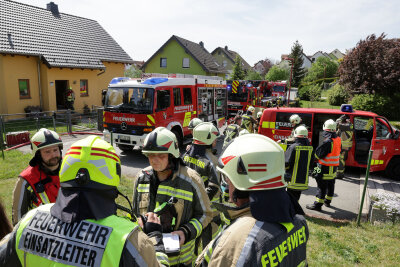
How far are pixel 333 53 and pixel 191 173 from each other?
10937cm

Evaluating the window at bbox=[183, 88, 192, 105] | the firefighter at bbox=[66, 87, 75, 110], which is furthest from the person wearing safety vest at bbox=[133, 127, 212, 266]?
the firefighter at bbox=[66, 87, 75, 110]

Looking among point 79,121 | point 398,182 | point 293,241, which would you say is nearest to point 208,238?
point 293,241

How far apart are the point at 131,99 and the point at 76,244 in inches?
330

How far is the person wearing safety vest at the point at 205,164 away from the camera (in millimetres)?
3684

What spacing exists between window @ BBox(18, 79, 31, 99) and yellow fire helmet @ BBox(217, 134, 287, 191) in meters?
17.6

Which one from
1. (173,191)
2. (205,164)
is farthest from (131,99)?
(173,191)

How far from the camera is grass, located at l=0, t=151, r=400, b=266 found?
13.7 ft

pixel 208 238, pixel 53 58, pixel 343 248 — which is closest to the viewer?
pixel 208 238

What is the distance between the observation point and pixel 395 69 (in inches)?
834

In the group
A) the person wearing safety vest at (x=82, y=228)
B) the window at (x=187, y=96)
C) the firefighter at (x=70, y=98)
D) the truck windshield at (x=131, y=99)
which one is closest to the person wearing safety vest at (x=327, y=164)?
the truck windshield at (x=131, y=99)

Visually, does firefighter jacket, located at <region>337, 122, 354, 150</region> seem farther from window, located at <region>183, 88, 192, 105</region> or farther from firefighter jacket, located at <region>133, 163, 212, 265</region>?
firefighter jacket, located at <region>133, 163, 212, 265</region>

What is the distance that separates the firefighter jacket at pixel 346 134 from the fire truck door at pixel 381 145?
614 mm

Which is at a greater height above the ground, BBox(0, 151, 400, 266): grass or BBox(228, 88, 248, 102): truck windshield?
BBox(228, 88, 248, 102): truck windshield

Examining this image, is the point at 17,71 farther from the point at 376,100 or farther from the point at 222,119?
the point at 376,100
